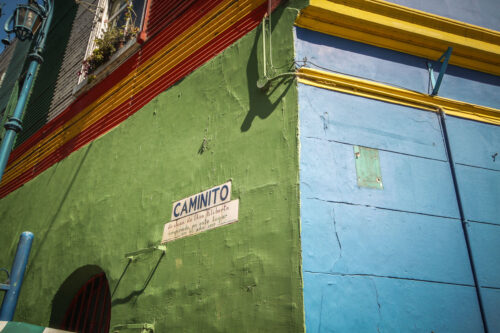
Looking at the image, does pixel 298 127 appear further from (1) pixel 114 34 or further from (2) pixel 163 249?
(1) pixel 114 34

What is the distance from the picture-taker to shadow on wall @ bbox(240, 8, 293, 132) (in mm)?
4355

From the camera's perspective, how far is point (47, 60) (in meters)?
10.2

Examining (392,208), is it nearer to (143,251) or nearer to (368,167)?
(368,167)

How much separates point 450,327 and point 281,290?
1572 mm

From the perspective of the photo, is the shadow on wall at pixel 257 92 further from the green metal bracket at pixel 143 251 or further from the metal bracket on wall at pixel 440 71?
the metal bracket on wall at pixel 440 71

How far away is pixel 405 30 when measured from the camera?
188 inches

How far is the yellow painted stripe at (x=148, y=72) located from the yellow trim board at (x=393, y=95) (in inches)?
54.0

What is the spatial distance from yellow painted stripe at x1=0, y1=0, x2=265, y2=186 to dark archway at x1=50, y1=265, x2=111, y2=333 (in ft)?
8.95

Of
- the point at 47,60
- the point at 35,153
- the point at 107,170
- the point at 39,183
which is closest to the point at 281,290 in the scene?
the point at 107,170

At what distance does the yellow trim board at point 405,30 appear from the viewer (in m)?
4.64

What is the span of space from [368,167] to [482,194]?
53.1 inches

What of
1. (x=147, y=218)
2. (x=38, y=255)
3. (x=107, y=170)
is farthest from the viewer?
(x=38, y=255)

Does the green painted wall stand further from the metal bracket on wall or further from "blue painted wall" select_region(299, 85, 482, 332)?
the metal bracket on wall

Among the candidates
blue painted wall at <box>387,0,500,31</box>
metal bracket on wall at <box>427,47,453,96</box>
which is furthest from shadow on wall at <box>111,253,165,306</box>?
blue painted wall at <box>387,0,500,31</box>
